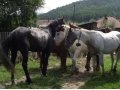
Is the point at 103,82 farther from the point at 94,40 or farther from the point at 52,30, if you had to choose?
the point at 52,30

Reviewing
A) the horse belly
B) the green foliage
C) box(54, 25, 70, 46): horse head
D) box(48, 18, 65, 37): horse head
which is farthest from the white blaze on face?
the green foliage

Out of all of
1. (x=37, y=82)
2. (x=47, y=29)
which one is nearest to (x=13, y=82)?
(x=37, y=82)

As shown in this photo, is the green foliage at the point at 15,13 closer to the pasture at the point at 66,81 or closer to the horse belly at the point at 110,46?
the pasture at the point at 66,81

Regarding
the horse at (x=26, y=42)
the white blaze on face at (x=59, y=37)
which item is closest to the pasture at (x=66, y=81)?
the horse at (x=26, y=42)

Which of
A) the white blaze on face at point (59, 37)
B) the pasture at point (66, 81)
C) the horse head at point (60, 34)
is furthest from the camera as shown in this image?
the white blaze on face at point (59, 37)

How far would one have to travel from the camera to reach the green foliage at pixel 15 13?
33.2m

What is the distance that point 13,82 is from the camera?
10633 mm

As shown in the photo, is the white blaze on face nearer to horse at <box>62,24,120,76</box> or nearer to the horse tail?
horse at <box>62,24,120,76</box>

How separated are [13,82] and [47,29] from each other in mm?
2741

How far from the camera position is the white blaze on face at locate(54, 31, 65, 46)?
1361 cm

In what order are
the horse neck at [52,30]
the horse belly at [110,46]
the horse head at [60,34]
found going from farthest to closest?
the horse head at [60,34] → the horse neck at [52,30] → the horse belly at [110,46]

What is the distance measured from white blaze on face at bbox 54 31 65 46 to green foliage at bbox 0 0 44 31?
19255mm

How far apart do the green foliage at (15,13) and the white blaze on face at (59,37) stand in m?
19.3

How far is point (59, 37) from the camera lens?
1377cm
